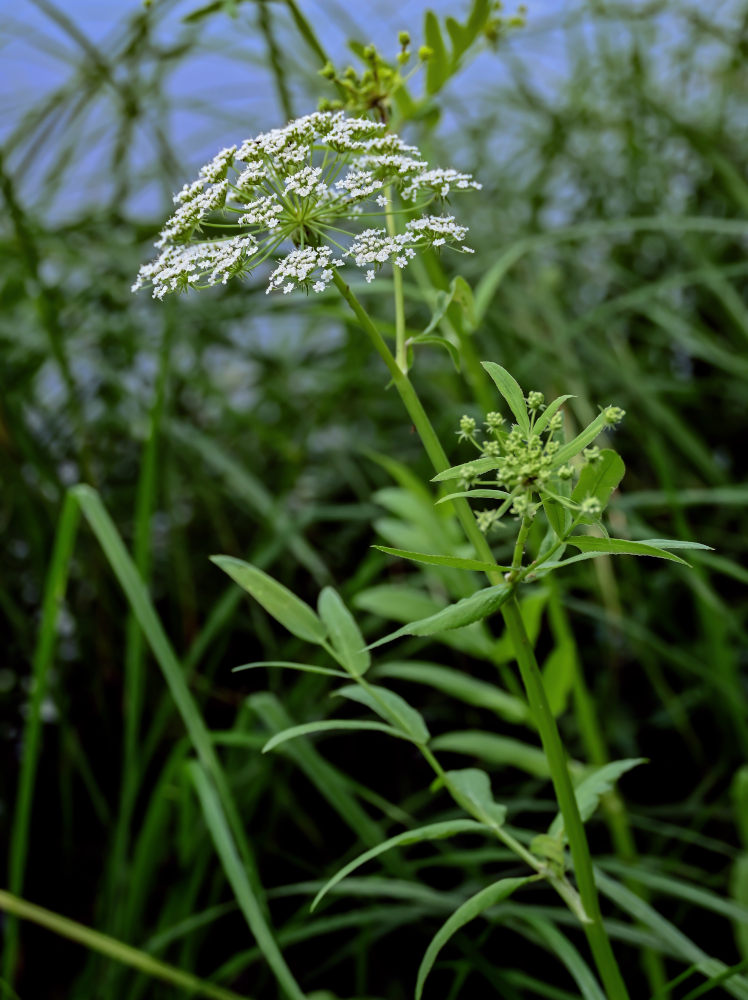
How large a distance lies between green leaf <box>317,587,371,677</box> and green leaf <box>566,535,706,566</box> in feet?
0.70

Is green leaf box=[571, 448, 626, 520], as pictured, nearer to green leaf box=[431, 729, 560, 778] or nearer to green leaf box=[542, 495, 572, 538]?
green leaf box=[542, 495, 572, 538]

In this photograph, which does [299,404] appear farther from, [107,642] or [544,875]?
[544,875]

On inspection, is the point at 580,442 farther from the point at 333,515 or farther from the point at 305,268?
the point at 333,515

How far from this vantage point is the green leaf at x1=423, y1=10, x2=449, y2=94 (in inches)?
30.8

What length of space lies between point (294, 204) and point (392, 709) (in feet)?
1.17

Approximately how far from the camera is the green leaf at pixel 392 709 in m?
0.67

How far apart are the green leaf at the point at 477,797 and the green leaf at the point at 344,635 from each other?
107mm

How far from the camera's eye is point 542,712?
572mm

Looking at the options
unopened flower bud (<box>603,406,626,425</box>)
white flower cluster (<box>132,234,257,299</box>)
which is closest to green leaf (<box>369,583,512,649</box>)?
unopened flower bud (<box>603,406,626,425</box>)

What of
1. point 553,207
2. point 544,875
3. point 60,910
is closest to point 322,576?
point 60,910

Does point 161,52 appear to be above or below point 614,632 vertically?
above

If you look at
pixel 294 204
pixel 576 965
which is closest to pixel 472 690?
pixel 576 965

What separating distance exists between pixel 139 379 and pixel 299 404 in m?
0.34

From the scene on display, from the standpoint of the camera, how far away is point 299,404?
1.95m
